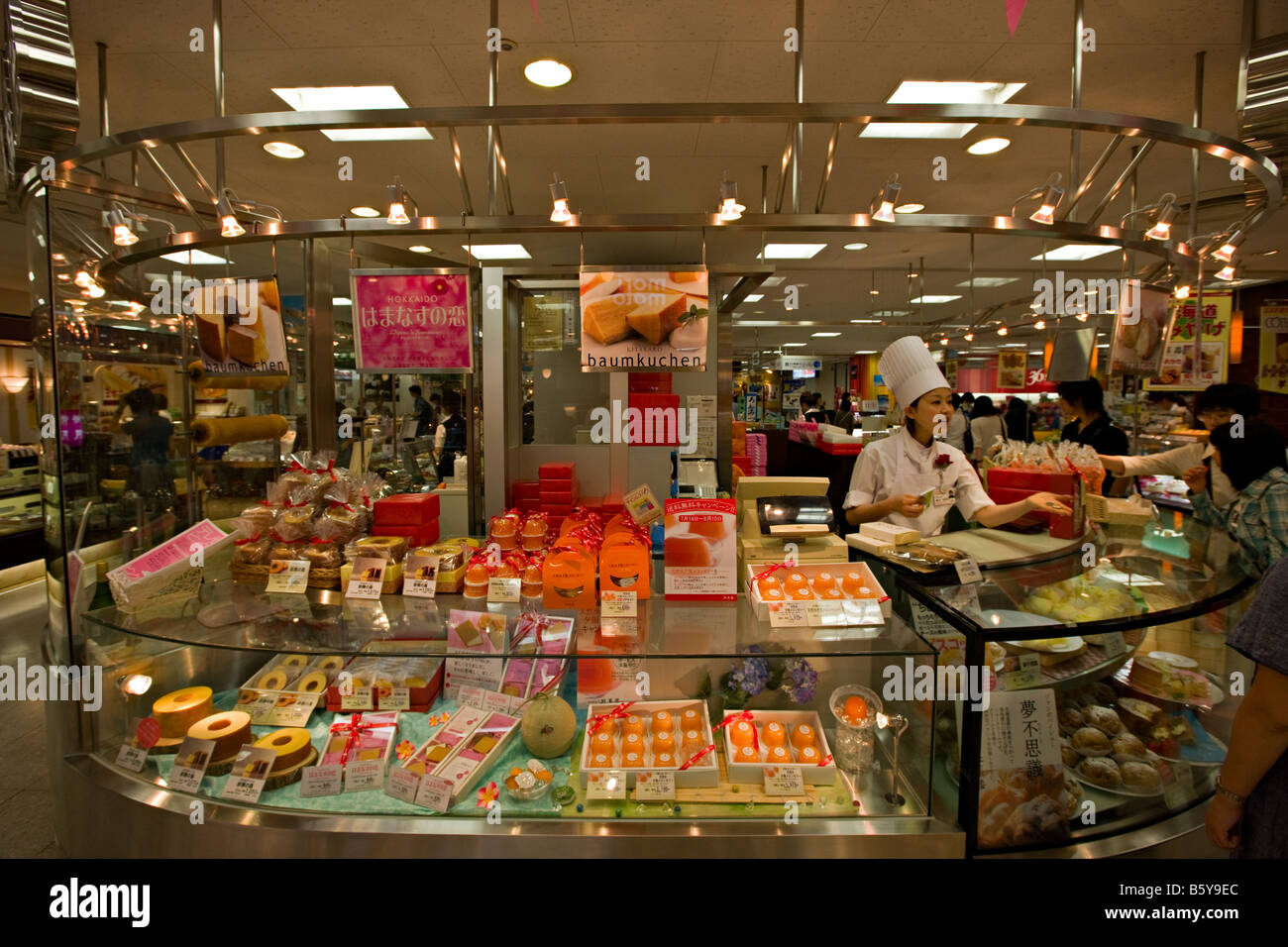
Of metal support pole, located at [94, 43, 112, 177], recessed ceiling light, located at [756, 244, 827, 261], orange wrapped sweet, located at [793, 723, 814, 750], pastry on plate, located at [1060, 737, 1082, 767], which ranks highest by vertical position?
recessed ceiling light, located at [756, 244, 827, 261]

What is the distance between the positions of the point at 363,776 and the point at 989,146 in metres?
5.55

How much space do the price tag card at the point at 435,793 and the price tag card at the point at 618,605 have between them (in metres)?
0.72

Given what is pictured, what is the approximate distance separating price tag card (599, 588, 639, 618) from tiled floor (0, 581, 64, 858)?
8.54 feet

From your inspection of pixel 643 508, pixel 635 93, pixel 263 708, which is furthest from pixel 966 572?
pixel 635 93

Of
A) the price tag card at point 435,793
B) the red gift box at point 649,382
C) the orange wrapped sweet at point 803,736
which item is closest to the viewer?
the price tag card at point 435,793

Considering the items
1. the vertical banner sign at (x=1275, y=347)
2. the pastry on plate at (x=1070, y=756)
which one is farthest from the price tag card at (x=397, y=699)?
the vertical banner sign at (x=1275, y=347)

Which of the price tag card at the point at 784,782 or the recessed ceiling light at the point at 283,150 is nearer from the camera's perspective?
the price tag card at the point at 784,782

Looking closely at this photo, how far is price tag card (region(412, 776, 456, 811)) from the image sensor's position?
1.99 metres

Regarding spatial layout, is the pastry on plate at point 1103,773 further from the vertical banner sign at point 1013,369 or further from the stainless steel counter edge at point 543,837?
the vertical banner sign at point 1013,369

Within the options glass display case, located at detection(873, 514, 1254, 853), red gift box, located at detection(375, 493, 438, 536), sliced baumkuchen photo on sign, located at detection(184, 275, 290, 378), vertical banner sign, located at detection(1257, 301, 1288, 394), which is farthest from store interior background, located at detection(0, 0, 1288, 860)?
glass display case, located at detection(873, 514, 1254, 853)

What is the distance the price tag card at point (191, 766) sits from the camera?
2.10m

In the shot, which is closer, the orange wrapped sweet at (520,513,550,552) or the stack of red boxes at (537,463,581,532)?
the orange wrapped sweet at (520,513,550,552)

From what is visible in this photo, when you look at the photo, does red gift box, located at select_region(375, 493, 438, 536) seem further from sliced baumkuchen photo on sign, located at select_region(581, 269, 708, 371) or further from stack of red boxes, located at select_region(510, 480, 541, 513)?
stack of red boxes, located at select_region(510, 480, 541, 513)
